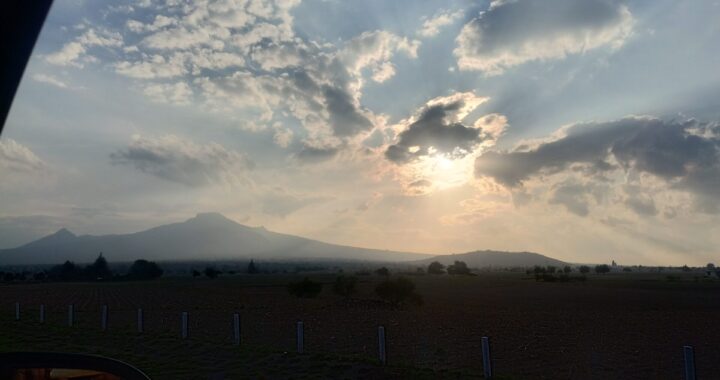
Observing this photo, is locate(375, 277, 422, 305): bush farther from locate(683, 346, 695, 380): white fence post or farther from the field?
locate(683, 346, 695, 380): white fence post

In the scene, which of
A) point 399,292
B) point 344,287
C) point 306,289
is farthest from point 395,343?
point 344,287

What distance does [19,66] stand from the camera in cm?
222

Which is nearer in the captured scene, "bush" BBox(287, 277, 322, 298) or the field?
the field

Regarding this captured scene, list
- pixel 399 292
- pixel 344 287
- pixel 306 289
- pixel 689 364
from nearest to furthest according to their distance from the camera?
1. pixel 689 364
2. pixel 399 292
3. pixel 306 289
4. pixel 344 287

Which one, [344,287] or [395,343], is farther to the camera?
[344,287]

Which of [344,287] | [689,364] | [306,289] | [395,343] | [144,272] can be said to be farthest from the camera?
[144,272]

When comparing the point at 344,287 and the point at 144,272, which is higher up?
the point at 144,272

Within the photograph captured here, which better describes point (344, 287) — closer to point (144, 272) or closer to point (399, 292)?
point (399, 292)

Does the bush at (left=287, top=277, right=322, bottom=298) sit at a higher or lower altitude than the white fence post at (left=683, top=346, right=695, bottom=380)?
lower

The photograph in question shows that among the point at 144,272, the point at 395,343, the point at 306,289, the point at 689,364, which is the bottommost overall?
the point at 395,343

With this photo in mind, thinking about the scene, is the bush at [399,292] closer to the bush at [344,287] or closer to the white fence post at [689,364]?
the bush at [344,287]

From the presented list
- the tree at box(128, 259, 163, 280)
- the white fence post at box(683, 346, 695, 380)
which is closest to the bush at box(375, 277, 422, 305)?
the white fence post at box(683, 346, 695, 380)

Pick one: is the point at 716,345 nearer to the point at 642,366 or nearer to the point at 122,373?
the point at 642,366

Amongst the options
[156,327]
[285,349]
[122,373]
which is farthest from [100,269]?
[122,373]
